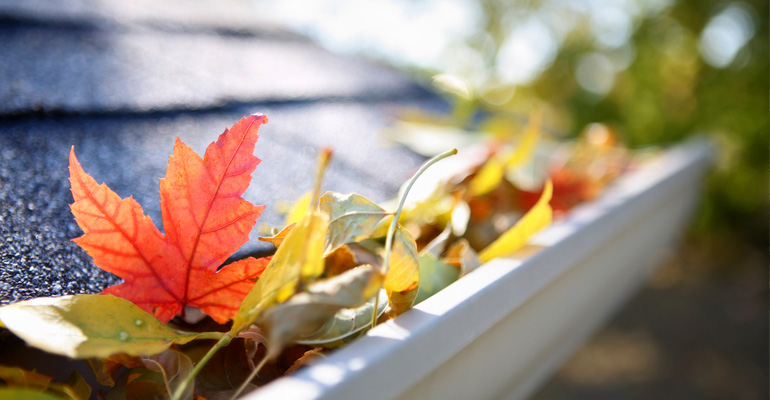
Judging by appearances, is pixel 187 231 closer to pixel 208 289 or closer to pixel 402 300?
pixel 208 289

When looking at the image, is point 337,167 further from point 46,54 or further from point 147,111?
point 46,54

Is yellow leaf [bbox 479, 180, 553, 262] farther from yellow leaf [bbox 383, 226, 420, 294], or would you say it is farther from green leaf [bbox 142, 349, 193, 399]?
green leaf [bbox 142, 349, 193, 399]

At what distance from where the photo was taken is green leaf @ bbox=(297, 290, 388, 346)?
12.6 inches

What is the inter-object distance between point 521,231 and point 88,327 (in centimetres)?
34

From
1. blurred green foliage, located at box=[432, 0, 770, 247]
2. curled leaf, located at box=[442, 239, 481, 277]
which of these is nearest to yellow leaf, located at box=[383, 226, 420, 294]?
curled leaf, located at box=[442, 239, 481, 277]

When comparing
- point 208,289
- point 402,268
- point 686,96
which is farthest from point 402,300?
point 686,96

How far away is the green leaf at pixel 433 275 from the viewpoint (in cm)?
42

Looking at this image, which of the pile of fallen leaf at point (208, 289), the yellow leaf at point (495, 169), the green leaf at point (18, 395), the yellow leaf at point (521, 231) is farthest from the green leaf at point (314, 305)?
the yellow leaf at point (495, 169)

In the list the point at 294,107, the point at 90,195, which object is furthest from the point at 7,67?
the point at 90,195

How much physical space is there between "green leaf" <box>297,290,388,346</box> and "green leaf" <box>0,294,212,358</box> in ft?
0.21

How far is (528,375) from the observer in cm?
63

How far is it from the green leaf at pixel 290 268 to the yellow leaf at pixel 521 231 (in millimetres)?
228

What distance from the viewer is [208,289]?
35 cm

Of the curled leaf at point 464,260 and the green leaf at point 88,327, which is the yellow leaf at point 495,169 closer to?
the curled leaf at point 464,260
